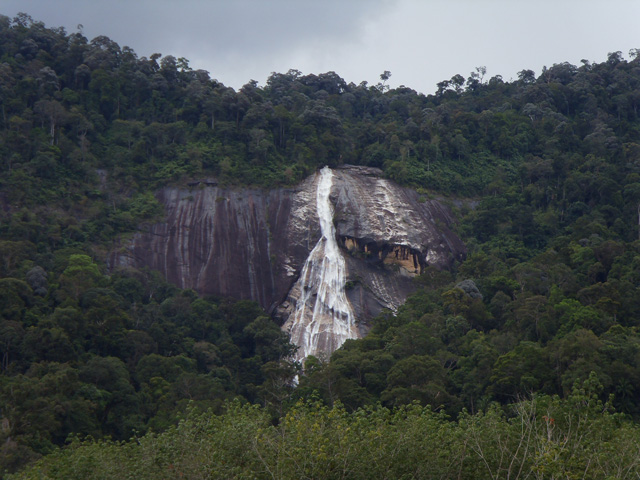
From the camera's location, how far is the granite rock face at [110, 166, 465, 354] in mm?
49156

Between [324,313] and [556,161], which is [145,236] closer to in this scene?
[324,313]

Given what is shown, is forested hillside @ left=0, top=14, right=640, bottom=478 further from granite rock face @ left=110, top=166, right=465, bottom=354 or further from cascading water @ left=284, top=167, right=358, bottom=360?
cascading water @ left=284, top=167, right=358, bottom=360

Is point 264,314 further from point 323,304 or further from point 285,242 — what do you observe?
point 285,242

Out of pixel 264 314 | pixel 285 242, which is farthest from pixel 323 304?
pixel 285 242

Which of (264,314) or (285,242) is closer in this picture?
(264,314)

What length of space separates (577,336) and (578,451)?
1585 cm

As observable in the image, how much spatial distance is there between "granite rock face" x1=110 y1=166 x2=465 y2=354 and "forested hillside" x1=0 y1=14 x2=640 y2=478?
145 cm

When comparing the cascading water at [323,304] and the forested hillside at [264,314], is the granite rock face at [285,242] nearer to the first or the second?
the cascading water at [323,304]

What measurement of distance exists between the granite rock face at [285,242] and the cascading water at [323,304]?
1.04ft

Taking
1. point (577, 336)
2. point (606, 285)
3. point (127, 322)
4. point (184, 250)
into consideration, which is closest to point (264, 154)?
point (184, 250)

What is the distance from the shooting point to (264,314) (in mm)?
48031

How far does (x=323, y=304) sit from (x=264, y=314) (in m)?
3.49

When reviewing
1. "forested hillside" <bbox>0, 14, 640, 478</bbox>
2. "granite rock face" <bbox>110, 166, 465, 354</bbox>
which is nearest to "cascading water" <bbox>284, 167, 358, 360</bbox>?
"granite rock face" <bbox>110, 166, 465, 354</bbox>

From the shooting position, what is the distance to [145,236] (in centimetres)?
5084
